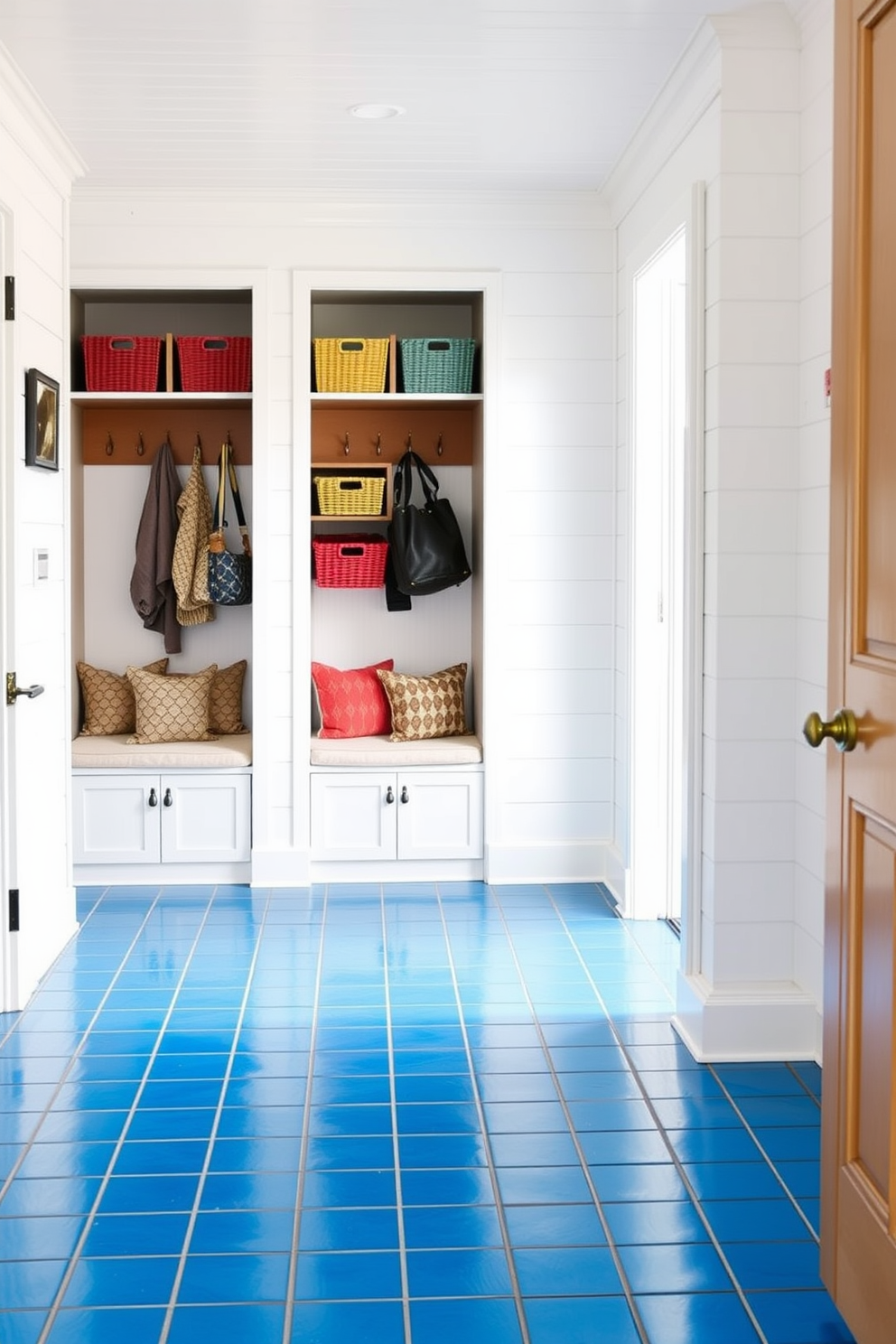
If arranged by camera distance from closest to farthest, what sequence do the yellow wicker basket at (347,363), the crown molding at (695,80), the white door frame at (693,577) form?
the crown molding at (695,80)
the white door frame at (693,577)
the yellow wicker basket at (347,363)

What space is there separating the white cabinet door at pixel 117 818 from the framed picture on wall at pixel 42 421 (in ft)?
4.77

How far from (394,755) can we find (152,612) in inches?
49.8

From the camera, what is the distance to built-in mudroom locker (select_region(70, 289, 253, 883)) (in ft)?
18.4

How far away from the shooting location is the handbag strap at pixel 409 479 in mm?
5914

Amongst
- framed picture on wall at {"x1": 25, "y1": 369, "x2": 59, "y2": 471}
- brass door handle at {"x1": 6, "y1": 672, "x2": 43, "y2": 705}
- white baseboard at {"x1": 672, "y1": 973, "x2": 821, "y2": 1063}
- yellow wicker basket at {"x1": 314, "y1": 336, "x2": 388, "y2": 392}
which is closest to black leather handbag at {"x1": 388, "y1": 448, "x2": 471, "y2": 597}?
yellow wicker basket at {"x1": 314, "y1": 336, "x2": 388, "y2": 392}

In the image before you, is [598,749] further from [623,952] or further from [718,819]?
[718,819]

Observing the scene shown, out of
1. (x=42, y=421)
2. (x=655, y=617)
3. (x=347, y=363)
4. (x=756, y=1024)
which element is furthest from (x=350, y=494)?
(x=756, y=1024)

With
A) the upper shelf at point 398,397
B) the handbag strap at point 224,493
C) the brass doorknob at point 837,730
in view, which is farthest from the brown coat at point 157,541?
the brass doorknob at point 837,730

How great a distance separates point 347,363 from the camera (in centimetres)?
566

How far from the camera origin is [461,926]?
505cm

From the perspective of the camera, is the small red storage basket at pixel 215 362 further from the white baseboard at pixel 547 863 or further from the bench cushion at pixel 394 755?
the white baseboard at pixel 547 863

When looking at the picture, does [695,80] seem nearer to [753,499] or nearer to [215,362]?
[753,499]

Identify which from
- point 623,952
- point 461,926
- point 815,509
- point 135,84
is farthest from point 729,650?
point 135,84

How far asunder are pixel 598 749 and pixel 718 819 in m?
1.93
